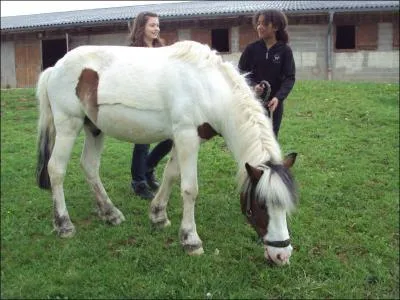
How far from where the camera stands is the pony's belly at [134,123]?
4.16 meters

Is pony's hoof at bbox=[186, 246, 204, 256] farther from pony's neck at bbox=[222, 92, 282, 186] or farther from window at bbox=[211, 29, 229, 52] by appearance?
window at bbox=[211, 29, 229, 52]

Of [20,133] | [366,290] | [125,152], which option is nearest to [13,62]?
[20,133]

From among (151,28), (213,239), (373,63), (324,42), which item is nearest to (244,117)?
(213,239)

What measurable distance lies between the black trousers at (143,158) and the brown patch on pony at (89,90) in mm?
1137

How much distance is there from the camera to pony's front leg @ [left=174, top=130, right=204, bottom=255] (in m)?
3.97

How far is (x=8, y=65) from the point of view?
775 inches

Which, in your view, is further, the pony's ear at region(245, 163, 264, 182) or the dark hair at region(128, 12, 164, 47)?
the dark hair at region(128, 12, 164, 47)

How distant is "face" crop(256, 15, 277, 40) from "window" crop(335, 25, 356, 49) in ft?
48.5

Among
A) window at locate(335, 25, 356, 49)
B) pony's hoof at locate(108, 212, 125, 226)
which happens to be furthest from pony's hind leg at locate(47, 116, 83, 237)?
window at locate(335, 25, 356, 49)

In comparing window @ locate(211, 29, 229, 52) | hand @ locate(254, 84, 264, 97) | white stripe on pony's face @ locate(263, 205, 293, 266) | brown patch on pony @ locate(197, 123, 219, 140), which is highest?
window @ locate(211, 29, 229, 52)

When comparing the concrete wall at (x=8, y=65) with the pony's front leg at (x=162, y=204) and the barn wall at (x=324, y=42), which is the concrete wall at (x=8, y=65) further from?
the pony's front leg at (x=162, y=204)

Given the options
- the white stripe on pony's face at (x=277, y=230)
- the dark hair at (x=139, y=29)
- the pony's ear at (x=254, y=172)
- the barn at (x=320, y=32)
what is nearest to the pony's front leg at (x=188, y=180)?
the pony's ear at (x=254, y=172)

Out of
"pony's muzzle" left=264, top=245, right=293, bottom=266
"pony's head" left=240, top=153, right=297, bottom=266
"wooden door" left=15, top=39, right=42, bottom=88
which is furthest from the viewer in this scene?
"wooden door" left=15, top=39, right=42, bottom=88

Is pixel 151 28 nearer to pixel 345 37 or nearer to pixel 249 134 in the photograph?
pixel 249 134
